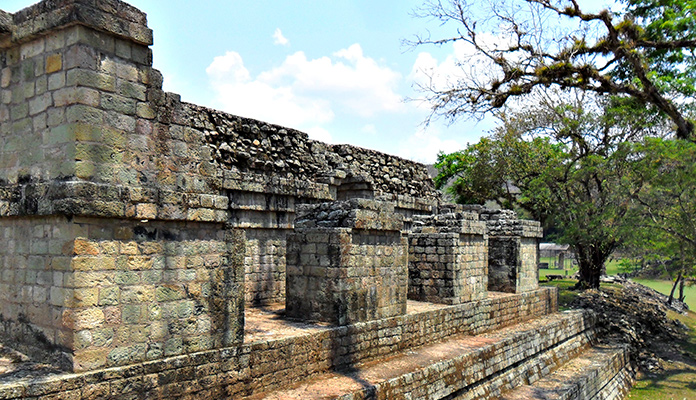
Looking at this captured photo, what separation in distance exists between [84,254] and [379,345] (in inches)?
189

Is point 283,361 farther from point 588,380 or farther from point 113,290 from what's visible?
point 588,380

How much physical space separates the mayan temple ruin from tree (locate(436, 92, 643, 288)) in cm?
1158

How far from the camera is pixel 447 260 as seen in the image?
35.1 ft

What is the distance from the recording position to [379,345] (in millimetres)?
8117

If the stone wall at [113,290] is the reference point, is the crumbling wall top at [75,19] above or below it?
above

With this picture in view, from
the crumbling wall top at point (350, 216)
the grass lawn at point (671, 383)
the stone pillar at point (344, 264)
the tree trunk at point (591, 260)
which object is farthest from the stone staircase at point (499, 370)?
the tree trunk at point (591, 260)

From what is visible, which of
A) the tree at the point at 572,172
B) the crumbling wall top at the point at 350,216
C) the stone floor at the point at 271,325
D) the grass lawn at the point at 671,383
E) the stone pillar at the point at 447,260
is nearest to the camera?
the stone floor at the point at 271,325

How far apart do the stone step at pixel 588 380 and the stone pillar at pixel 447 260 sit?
2141mm

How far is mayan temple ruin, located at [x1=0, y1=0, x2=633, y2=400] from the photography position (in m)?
4.77

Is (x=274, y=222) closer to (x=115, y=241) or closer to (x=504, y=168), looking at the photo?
(x=115, y=241)

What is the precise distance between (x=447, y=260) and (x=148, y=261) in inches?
269

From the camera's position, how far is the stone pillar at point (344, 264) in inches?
302

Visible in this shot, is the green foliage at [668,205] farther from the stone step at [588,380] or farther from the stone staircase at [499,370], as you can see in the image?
the stone step at [588,380]

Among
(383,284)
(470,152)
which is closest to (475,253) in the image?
(383,284)
